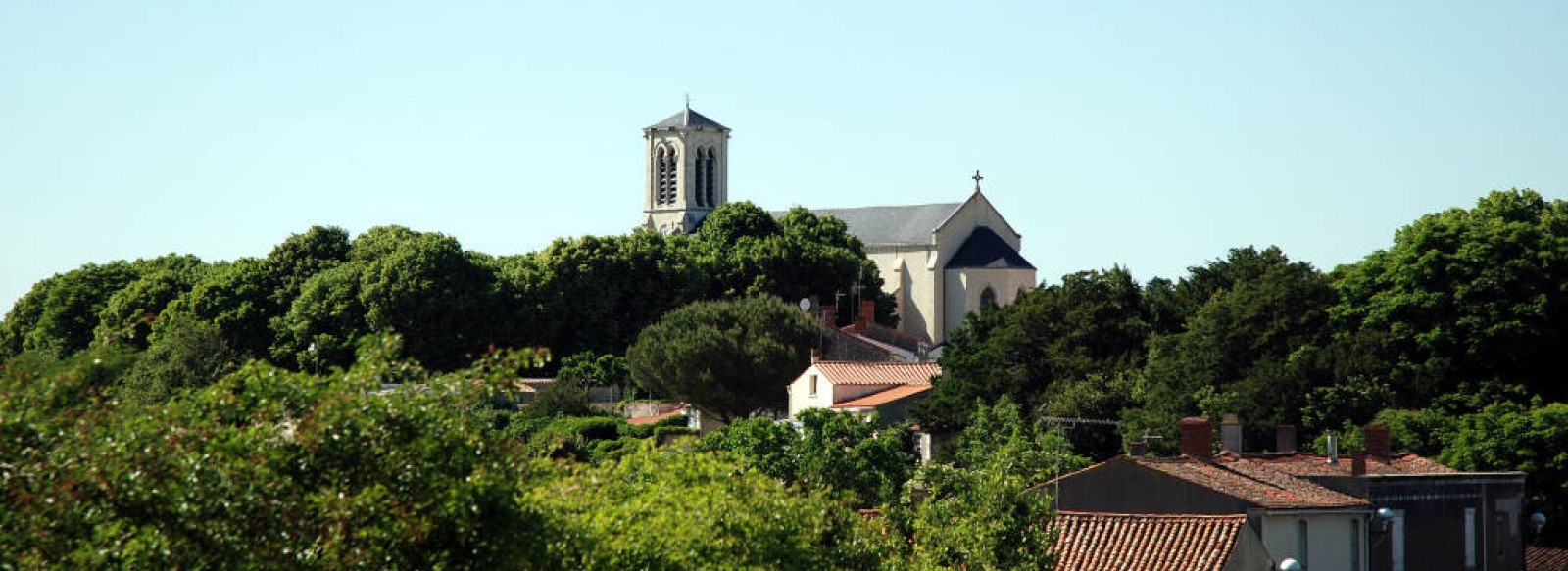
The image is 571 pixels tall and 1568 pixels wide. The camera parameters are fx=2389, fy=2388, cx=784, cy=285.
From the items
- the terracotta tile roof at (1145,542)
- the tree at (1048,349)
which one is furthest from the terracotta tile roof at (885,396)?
the terracotta tile roof at (1145,542)

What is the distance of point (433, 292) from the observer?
86.7 metres

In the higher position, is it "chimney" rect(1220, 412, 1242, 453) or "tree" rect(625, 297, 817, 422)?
"tree" rect(625, 297, 817, 422)

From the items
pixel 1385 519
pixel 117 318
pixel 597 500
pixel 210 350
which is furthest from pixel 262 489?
pixel 117 318

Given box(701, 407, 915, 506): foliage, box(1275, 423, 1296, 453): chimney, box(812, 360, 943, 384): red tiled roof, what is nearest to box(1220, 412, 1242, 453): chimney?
box(1275, 423, 1296, 453): chimney

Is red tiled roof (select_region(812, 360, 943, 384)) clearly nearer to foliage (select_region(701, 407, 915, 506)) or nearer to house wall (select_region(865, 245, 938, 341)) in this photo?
foliage (select_region(701, 407, 915, 506))

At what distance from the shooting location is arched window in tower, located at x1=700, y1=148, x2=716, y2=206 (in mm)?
124812

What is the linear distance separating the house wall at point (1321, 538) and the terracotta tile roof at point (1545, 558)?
33.8 feet

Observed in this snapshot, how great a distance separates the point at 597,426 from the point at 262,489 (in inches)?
2162

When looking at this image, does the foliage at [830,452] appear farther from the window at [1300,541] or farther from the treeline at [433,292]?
the treeline at [433,292]

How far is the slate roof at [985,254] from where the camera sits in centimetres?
10800

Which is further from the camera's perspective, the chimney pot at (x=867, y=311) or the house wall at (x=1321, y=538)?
the chimney pot at (x=867, y=311)

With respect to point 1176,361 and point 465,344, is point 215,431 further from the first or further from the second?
point 465,344

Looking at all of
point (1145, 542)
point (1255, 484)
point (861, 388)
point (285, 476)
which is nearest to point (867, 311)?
point (861, 388)

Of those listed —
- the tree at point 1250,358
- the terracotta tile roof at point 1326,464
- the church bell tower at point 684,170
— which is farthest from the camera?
the church bell tower at point 684,170
